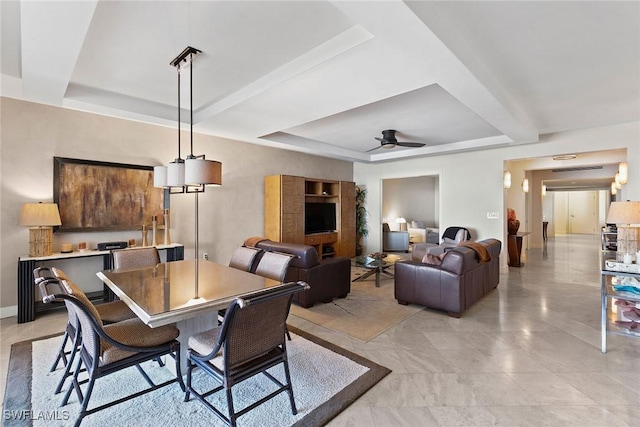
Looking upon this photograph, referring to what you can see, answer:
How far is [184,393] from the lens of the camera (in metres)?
2.15

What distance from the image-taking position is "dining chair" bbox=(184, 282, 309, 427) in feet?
5.44

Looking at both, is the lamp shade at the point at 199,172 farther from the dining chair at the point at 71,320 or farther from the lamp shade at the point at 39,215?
the lamp shade at the point at 39,215

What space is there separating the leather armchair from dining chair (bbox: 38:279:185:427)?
288 inches

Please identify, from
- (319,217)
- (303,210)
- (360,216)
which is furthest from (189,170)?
(360,216)

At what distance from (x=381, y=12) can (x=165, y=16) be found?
155cm

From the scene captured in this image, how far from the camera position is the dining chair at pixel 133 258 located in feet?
10.4

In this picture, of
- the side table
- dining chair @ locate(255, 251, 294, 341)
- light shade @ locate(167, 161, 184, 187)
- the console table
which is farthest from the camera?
the side table

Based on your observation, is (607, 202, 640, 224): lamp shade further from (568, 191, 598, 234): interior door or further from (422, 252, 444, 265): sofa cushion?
(568, 191, 598, 234): interior door

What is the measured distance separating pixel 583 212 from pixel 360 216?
13762 mm

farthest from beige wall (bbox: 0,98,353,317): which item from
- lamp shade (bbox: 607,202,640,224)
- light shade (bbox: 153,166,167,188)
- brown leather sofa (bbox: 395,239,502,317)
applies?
lamp shade (bbox: 607,202,640,224)

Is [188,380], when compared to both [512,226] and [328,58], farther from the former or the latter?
[512,226]

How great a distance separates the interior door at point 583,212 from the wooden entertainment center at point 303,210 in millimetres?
14099

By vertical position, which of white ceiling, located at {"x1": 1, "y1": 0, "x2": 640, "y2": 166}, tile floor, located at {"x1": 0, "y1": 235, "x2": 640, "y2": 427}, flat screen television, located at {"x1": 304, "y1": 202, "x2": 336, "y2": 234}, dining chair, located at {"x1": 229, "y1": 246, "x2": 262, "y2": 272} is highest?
white ceiling, located at {"x1": 1, "y1": 0, "x2": 640, "y2": 166}

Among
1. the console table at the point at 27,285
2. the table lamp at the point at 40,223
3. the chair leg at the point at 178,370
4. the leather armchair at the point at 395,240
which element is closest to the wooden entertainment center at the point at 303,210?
the leather armchair at the point at 395,240
